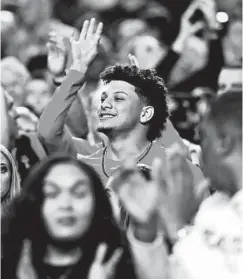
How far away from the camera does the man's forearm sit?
139 inches

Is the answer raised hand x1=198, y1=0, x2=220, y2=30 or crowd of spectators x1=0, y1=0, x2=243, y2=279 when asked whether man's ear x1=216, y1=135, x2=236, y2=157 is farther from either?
raised hand x1=198, y1=0, x2=220, y2=30

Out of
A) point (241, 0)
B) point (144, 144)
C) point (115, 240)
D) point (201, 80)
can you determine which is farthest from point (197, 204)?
point (241, 0)

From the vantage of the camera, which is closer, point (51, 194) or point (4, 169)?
point (51, 194)

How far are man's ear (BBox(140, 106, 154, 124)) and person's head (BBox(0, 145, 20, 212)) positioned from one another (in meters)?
0.69

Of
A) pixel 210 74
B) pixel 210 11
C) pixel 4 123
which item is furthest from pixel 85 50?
pixel 210 11

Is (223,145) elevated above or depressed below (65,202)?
above

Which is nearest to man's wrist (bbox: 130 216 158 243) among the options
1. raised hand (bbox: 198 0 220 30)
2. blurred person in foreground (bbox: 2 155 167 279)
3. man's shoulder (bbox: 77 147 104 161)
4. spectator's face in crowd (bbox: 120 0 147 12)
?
blurred person in foreground (bbox: 2 155 167 279)

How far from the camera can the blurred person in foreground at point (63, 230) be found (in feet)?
8.47

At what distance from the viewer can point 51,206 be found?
8.78ft

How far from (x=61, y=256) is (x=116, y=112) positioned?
1.15 m

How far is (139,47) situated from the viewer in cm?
556

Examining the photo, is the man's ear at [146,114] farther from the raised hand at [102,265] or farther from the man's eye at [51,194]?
the raised hand at [102,265]

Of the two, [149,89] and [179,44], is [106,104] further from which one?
[179,44]

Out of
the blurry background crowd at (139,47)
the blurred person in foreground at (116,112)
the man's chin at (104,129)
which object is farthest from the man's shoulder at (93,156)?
the blurry background crowd at (139,47)
